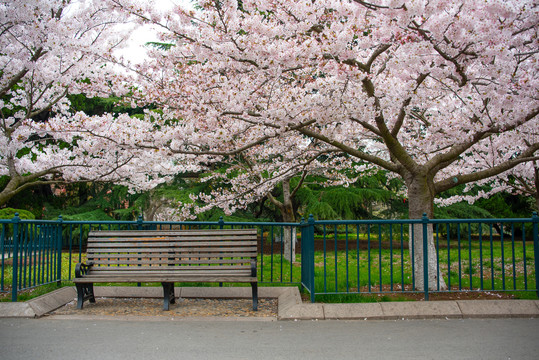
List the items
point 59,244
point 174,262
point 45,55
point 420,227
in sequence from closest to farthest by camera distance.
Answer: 1. point 174,262
2. point 59,244
3. point 420,227
4. point 45,55

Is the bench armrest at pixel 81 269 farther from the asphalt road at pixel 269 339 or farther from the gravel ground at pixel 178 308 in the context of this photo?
the asphalt road at pixel 269 339

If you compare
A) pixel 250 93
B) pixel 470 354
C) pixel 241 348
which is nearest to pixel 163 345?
pixel 241 348

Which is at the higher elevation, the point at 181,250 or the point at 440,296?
the point at 181,250

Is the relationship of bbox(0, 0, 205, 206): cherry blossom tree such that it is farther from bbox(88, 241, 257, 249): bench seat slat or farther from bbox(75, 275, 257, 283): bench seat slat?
bbox(75, 275, 257, 283): bench seat slat

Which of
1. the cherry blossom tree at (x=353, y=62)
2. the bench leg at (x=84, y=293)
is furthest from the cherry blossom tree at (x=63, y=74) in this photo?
the bench leg at (x=84, y=293)

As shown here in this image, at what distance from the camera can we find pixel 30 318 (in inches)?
222

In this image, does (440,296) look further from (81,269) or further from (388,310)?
(81,269)

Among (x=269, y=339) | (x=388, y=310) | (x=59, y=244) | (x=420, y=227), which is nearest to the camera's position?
(x=269, y=339)

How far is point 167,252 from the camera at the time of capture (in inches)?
258

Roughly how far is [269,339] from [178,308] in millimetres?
2069

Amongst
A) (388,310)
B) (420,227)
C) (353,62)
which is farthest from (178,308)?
(353,62)

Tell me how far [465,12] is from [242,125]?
4572 millimetres

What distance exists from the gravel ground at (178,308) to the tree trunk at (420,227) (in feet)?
8.13

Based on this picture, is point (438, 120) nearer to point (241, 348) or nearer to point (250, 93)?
point (250, 93)
